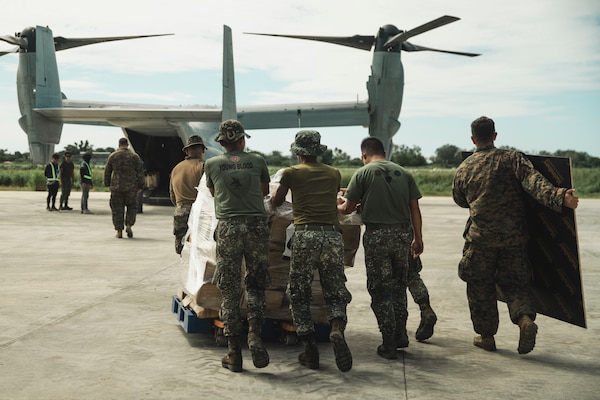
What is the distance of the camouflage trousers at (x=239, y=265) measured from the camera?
185 inches

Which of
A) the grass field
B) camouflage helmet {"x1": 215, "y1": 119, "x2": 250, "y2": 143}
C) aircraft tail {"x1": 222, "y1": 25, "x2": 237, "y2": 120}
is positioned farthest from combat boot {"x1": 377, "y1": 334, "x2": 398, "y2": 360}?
the grass field

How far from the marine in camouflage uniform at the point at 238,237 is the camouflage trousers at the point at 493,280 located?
5.42 feet

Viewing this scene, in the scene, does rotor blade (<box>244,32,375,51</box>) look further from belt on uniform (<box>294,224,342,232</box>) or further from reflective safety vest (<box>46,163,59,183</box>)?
belt on uniform (<box>294,224,342,232</box>)

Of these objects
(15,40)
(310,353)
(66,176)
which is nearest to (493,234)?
(310,353)

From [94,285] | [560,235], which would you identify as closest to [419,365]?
[560,235]

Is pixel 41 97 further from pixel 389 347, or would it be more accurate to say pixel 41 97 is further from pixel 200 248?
pixel 389 347

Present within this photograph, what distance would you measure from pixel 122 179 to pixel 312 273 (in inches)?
327

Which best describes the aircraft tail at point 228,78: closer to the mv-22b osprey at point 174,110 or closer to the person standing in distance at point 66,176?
the mv-22b osprey at point 174,110

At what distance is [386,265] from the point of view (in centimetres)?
494

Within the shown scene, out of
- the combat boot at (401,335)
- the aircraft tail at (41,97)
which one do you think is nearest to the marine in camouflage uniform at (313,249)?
the combat boot at (401,335)

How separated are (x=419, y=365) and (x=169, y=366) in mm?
1799

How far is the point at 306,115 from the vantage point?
26.1 m

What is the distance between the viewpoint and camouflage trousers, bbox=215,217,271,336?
15.4ft

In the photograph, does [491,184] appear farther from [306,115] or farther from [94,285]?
[306,115]
